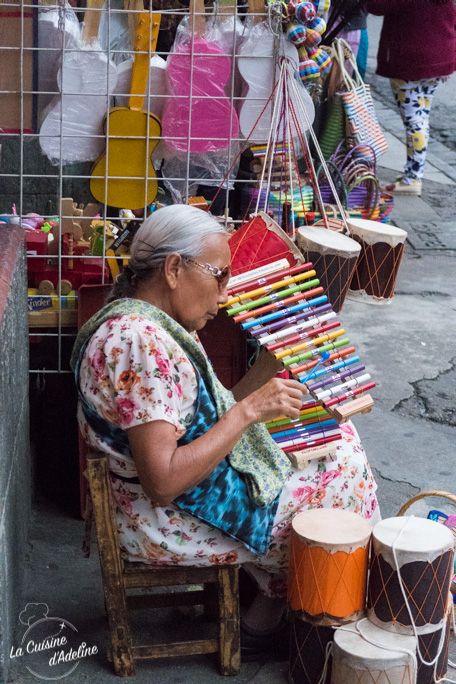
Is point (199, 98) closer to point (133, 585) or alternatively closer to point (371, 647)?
point (133, 585)

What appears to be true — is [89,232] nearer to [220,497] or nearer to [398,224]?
[220,497]

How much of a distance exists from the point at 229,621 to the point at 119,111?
66.7 inches

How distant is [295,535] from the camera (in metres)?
2.30

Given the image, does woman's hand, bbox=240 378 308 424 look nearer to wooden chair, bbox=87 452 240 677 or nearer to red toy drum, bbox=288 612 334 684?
wooden chair, bbox=87 452 240 677

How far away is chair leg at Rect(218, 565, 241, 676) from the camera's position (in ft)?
7.87

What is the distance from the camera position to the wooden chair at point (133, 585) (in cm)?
226

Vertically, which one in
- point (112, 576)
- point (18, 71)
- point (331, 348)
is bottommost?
point (112, 576)

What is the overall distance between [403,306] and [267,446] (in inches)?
123

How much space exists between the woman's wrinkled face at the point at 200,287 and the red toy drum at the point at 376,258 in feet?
3.50

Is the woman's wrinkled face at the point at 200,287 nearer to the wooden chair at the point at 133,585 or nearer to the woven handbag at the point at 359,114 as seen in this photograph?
the wooden chair at the point at 133,585

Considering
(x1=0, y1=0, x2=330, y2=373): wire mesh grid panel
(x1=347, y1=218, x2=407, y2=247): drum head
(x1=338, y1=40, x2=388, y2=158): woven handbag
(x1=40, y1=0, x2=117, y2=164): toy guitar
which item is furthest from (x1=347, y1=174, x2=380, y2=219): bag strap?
(x1=40, y1=0, x2=117, y2=164): toy guitar

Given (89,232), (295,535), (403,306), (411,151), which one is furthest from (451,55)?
(295,535)

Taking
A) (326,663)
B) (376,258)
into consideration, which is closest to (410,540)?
(326,663)

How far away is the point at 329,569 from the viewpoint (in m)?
2.26
